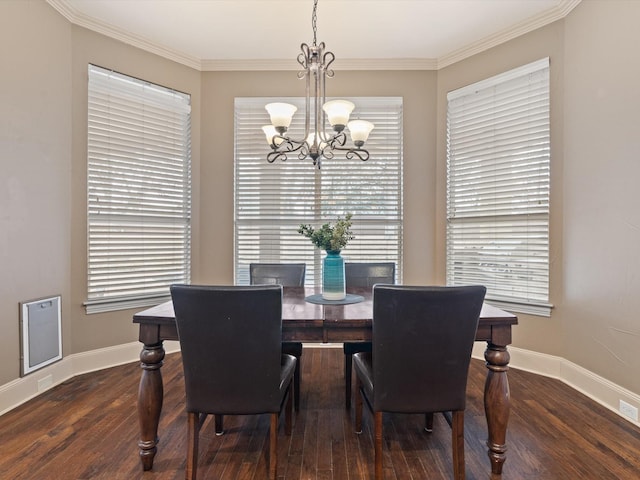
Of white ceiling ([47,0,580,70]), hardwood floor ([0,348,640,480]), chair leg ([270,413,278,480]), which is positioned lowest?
hardwood floor ([0,348,640,480])

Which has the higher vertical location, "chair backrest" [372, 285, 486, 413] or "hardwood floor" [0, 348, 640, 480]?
"chair backrest" [372, 285, 486, 413]

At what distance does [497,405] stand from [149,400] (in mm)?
1710

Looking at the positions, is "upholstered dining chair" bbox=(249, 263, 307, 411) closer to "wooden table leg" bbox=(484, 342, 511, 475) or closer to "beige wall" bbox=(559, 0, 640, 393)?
"wooden table leg" bbox=(484, 342, 511, 475)

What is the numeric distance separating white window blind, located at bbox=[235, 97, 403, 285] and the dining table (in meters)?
1.87

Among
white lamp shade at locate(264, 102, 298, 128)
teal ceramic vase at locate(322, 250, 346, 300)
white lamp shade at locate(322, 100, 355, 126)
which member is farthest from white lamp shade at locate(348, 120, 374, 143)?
teal ceramic vase at locate(322, 250, 346, 300)

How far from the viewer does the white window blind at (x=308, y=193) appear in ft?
11.5

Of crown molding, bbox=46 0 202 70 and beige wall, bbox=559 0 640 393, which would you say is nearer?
beige wall, bbox=559 0 640 393

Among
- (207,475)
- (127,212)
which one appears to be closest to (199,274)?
(127,212)

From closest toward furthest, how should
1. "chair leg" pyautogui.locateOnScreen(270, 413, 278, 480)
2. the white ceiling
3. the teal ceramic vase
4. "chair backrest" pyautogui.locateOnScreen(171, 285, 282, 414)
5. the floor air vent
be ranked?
"chair backrest" pyautogui.locateOnScreen(171, 285, 282, 414) < "chair leg" pyautogui.locateOnScreen(270, 413, 278, 480) < the teal ceramic vase < the floor air vent < the white ceiling

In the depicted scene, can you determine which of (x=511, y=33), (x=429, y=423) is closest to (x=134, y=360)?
(x=429, y=423)

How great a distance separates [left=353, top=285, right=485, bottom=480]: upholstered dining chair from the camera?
1.42 metres

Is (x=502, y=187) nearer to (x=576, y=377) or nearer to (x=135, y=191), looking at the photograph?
(x=576, y=377)

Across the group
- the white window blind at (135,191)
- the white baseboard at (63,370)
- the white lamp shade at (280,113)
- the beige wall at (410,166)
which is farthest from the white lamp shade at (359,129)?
the white baseboard at (63,370)

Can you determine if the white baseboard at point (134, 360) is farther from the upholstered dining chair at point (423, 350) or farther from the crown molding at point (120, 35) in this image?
the crown molding at point (120, 35)
